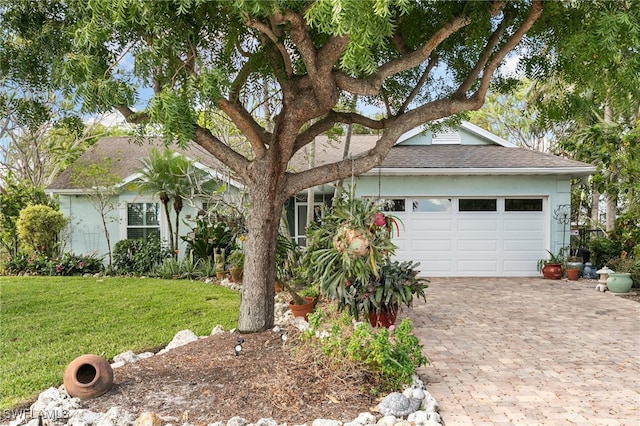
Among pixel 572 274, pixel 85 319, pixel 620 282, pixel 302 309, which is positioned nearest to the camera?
pixel 302 309

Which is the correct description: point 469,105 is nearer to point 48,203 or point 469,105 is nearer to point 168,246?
point 168,246

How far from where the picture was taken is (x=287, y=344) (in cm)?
523

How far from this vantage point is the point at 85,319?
25.4 ft

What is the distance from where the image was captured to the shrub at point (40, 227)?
42.5ft

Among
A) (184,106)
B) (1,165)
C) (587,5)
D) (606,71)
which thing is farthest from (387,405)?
(1,165)

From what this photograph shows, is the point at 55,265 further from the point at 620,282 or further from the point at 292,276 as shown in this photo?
the point at 620,282

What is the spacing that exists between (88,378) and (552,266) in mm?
11301

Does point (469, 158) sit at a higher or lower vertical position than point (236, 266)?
higher

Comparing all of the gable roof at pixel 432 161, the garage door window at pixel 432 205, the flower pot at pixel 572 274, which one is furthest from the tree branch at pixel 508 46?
the flower pot at pixel 572 274

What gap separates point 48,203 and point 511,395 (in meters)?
Answer: 14.9

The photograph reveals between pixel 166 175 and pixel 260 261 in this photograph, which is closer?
pixel 260 261

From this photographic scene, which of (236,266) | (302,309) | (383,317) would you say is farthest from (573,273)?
(236,266)

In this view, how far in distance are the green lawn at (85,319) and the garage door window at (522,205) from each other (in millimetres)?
7947

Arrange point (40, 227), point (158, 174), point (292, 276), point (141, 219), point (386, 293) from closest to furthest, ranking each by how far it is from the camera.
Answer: point (386, 293) → point (292, 276) → point (158, 174) → point (40, 227) → point (141, 219)
